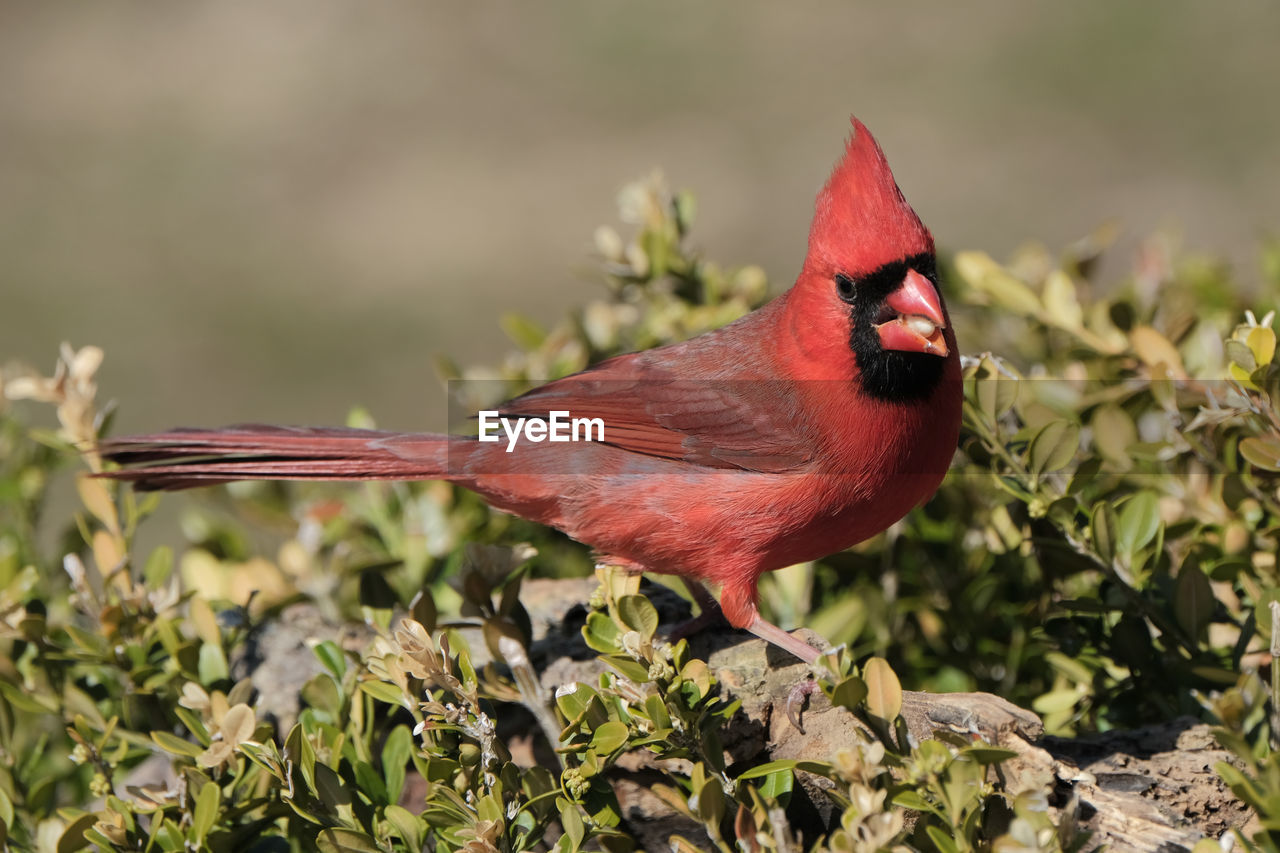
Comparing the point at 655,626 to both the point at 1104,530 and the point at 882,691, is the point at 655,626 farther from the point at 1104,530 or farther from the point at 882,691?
the point at 1104,530

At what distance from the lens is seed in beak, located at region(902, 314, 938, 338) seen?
7.10 ft

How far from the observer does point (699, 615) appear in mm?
2549

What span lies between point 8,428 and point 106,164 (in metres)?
7.22

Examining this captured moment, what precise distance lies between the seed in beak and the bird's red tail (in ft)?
3.55

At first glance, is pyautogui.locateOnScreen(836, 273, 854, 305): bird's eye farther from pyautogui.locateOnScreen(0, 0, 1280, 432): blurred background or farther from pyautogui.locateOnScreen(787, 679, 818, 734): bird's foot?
pyautogui.locateOnScreen(0, 0, 1280, 432): blurred background

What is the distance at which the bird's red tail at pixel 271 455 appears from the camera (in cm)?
250

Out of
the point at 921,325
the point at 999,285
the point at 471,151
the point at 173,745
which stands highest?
the point at 471,151

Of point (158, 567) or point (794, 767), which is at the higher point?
point (158, 567)

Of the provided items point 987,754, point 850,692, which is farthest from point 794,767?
point 987,754

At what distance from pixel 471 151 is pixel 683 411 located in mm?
7233

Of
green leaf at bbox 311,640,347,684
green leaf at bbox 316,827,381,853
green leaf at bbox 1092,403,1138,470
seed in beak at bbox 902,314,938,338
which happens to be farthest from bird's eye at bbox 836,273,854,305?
green leaf at bbox 316,827,381,853

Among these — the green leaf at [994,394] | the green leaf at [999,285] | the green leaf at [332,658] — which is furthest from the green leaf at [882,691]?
the green leaf at [999,285]

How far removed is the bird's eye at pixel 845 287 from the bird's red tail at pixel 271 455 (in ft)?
3.12

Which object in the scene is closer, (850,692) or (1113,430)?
(850,692)
